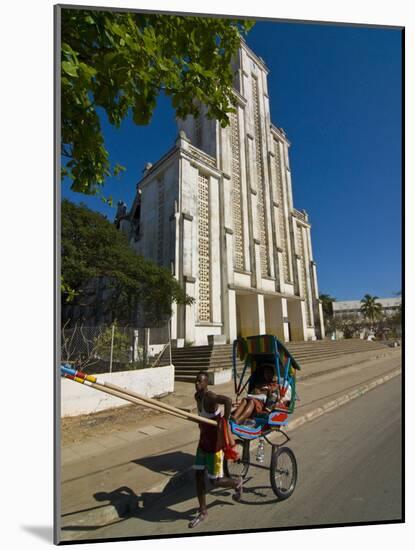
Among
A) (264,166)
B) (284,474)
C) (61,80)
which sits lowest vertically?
(284,474)

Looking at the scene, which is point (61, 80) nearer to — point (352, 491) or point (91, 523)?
point (91, 523)

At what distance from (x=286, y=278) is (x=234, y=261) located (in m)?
3.04

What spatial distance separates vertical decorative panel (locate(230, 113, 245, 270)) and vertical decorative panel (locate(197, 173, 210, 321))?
2.66ft

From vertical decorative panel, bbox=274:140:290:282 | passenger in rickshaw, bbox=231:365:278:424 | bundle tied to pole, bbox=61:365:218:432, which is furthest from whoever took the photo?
vertical decorative panel, bbox=274:140:290:282

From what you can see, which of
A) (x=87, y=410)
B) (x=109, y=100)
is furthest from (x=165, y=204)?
(x=109, y=100)

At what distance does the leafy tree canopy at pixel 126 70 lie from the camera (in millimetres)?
2951

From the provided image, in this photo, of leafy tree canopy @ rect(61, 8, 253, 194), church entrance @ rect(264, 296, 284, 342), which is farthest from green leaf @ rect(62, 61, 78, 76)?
church entrance @ rect(264, 296, 284, 342)

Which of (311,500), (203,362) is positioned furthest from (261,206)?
(311,500)

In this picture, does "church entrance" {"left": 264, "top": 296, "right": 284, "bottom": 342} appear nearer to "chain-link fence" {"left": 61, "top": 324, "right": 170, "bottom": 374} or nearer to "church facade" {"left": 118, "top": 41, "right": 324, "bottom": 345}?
"church facade" {"left": 118, "top": 41, "right": 324, "bottom": 345}

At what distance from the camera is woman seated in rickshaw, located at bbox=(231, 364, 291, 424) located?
344cm

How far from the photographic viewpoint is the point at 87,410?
656 centimetres

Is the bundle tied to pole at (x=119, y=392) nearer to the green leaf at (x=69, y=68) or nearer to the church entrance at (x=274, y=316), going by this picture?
the green leaf at (x=69, y=68)

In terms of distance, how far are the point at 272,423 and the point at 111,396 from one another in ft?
15.4

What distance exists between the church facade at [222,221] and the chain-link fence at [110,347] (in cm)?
110
